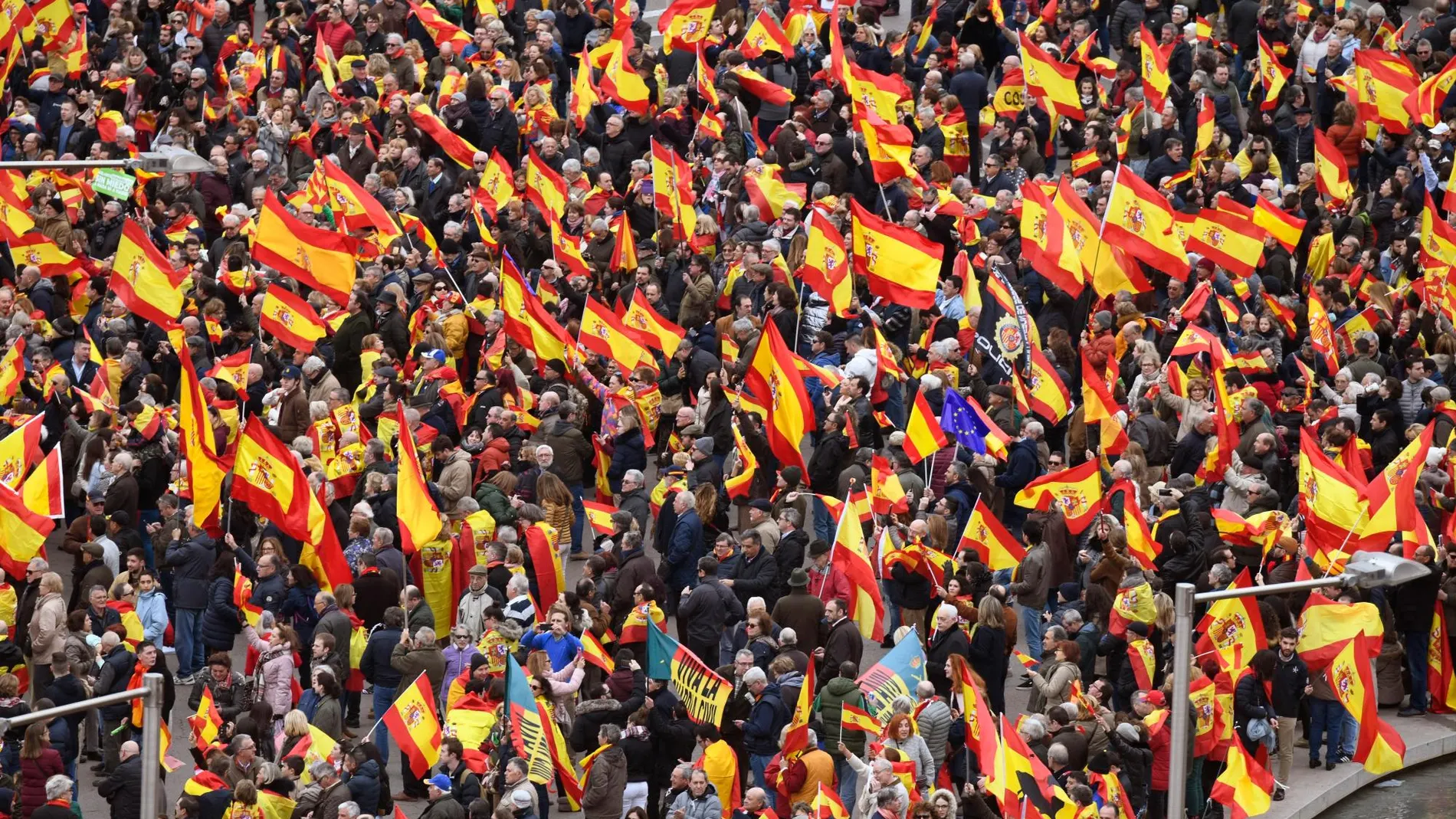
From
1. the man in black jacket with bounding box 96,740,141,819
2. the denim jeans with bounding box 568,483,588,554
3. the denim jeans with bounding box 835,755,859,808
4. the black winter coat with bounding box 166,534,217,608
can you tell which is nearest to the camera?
the man in black jacket with bounding box 96,740,141,819

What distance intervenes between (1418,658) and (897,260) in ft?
21.0

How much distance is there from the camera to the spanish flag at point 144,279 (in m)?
27.6

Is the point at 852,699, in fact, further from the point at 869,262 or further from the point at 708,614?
the point at 869,262

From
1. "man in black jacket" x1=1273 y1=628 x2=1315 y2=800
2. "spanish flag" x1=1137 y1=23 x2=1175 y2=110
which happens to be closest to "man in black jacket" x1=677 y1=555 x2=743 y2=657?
"man in black jacket" x1=1273 y1=628 x2=1315 y2=800

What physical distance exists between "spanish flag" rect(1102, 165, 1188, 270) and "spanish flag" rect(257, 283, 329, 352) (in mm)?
7800

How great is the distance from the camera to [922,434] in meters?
25.2

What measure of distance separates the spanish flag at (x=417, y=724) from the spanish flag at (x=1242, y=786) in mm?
6057

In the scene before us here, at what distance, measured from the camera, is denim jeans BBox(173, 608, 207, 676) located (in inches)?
961

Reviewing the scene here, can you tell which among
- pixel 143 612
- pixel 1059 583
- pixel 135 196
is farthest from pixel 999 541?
pixel 135 196

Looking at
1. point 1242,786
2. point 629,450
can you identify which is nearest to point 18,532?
point 629,450

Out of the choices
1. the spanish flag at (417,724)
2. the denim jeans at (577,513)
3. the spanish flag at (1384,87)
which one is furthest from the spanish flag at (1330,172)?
the spanish flag at (417,724)

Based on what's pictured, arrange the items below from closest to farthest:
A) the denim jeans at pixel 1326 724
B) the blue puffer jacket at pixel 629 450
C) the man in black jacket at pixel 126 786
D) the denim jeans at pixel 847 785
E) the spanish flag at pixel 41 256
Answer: the man in black jacket at pixel 126 786 < the denim jeans at pixel 847 785 < the denim jeans at pixel 1326 724 < the blue puffer jacket at pixel 629 450 < the spanish flag at pixel 41 256

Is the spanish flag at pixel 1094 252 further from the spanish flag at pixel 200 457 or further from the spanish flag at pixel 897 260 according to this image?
the spanish flag at pixel 200 457

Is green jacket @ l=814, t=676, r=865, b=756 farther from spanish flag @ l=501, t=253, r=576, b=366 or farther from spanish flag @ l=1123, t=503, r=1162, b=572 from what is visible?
spanish flag @ l=501, t=253, r=576, b=366
